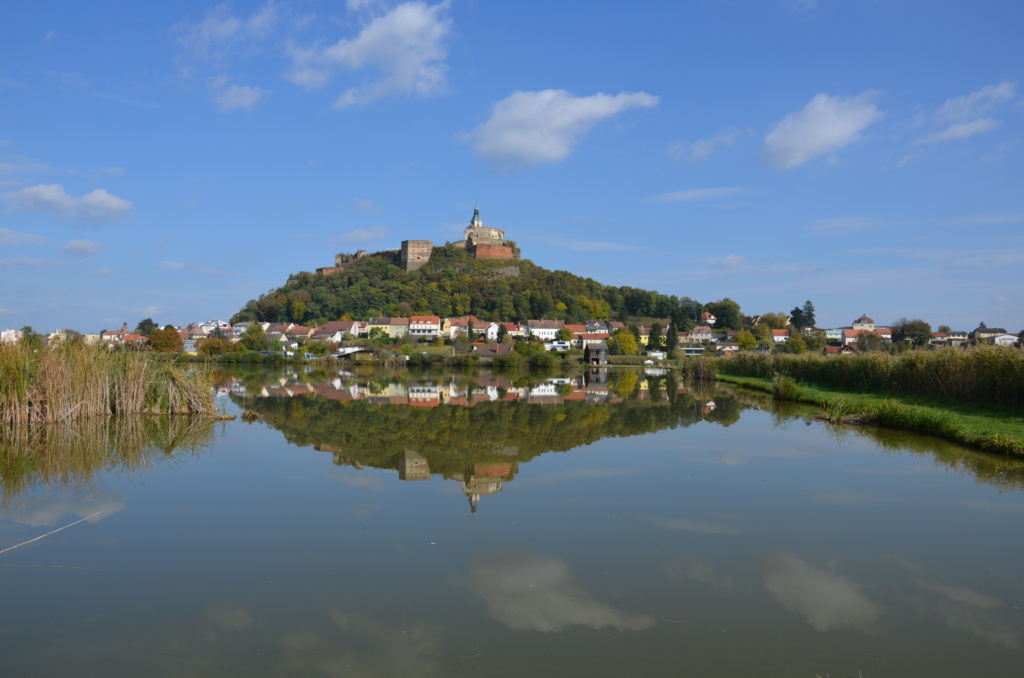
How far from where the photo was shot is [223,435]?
1208cm

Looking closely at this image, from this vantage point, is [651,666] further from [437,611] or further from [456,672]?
[437,611]

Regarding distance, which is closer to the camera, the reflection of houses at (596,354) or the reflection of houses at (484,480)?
the reflection of houses at (484,480)

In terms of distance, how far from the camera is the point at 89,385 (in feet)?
40.6

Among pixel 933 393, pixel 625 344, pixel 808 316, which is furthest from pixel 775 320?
pixel 933 393

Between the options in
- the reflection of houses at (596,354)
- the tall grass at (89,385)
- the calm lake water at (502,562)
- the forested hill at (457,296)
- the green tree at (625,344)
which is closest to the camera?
the calm lake water at (502,562)

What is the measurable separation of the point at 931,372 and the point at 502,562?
16.3 meters

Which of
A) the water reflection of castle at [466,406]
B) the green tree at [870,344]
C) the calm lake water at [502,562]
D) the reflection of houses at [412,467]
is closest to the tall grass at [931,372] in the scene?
the green tree at [870,344]

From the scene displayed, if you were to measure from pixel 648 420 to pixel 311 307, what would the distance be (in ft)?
289

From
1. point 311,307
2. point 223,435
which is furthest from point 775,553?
point 311,307

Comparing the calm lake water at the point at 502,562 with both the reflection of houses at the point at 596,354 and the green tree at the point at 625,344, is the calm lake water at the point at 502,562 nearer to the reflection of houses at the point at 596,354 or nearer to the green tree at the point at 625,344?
the reflection of houses at the point at 596,354

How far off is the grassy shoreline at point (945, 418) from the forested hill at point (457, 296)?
80281 mm

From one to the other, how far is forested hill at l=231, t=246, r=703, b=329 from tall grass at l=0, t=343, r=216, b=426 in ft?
266

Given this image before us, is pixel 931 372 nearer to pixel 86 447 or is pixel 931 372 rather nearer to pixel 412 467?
pixel 412 467

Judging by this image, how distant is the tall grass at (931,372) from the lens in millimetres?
14469
